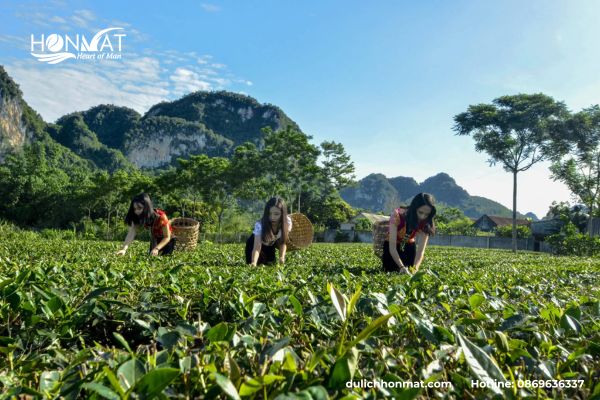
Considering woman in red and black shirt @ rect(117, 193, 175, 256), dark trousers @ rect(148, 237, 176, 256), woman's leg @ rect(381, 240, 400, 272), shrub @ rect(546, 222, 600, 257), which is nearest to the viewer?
woman's leg @ rect(381, 240, 400, 272)

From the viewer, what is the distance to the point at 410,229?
16.5ft

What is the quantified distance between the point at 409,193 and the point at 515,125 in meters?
130

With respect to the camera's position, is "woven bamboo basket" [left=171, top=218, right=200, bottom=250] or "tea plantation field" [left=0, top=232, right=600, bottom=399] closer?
"tea plantation field" [left=0, top=232, right=600, bottom=399]

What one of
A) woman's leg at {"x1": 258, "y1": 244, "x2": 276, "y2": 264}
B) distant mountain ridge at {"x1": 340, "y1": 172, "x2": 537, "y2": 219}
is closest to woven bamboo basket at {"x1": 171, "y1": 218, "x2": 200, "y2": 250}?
woman's leg at {"x1": 258, "y1": 244, "x2": 276, "y2": 264}

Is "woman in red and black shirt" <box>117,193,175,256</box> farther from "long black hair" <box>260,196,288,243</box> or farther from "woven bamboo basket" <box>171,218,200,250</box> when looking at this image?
"woven bamboo basket" <box>171,218,200,250</box>

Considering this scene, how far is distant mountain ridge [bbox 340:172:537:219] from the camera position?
483ft

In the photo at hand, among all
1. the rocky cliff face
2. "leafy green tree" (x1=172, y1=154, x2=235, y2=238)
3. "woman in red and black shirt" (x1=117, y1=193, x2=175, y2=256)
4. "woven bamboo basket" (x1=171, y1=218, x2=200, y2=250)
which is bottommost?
"woven bamboo basket" (x1=171, y1=218, x2=200, y2=250)

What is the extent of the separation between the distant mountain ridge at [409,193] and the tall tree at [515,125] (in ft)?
392

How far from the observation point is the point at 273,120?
147 m

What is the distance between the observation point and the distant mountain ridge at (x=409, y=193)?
483 ft

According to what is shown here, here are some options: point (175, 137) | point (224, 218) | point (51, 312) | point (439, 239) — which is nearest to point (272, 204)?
point (51, 312)

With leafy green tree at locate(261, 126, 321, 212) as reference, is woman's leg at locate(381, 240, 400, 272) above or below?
below

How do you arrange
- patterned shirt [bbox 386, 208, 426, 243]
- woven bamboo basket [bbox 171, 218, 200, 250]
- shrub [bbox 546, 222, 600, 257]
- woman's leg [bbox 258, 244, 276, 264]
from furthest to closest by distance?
shrub [bbox 546, 222, 600, 257]
woven bamboo basket [bbox 171, 218, 200, 250]
woman's leg [bbox 258, 244, 276, 264]
patterned shirt [bbox 386, 208, 426, 243]

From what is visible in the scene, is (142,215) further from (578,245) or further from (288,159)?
(288,159)
